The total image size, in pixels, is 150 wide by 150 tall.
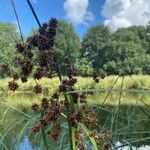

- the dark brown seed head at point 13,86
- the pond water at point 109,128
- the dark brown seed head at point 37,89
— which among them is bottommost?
the pond water at point 109,128

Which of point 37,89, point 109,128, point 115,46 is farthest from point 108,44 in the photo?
point 37,89

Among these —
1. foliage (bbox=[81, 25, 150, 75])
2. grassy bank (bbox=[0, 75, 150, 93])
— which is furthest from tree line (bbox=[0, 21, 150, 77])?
grassy bank (bbox=[0, 75, 150, 93])

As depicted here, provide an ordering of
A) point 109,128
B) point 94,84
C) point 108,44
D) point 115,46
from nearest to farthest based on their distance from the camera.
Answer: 1. point 94,84
2. point 109,128
3. point 115,46
4. point 108,44

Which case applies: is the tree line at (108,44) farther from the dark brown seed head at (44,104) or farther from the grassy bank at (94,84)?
the dark brown seed head at (44,104)

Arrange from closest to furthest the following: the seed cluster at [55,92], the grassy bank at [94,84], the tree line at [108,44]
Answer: the seed cluster at [55,92] → the grassy bank at [94,84] → the tree line at [108,44]

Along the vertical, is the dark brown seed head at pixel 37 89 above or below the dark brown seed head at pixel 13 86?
below

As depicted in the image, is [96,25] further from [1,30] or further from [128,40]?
[1,30]

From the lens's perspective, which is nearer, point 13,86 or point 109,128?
point 13,86

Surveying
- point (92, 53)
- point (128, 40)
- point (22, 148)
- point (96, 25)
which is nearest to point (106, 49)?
point (92, 53)

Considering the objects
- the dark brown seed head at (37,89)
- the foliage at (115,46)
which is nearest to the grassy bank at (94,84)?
the dark brown seed head at (37,89)

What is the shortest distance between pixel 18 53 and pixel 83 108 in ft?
0.70

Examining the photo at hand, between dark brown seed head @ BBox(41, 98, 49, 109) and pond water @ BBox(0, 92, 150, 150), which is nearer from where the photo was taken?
dark brown seed head @ BBox(41, 98, 49, 109)

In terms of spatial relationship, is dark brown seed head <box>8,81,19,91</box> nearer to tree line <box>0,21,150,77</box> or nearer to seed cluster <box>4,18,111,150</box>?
seed cluster <box>4,18,111,150</box>

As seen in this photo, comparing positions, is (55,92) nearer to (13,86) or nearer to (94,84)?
(13,86)
